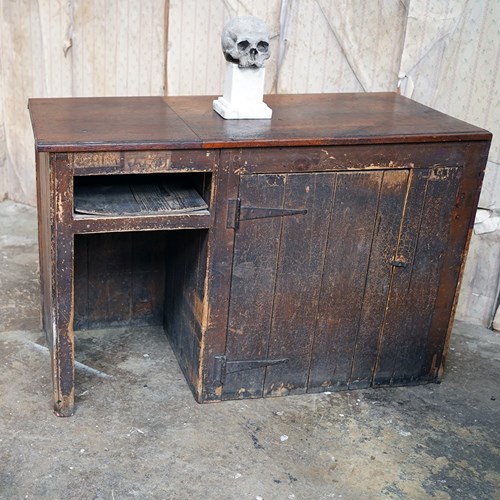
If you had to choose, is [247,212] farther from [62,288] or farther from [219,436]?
[219,436]

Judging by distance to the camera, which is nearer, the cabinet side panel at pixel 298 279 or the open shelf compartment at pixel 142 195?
the open shelf compartment at pixel 142 195

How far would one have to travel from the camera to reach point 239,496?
3354 mm

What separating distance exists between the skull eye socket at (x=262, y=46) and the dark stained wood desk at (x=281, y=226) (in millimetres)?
298

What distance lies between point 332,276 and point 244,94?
2.81 feet

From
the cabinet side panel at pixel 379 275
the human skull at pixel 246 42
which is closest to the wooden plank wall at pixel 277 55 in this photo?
the cabinet side panel at pixel 379 275

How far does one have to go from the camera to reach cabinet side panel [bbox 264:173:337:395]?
145 inches

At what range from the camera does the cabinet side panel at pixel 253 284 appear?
3629mm

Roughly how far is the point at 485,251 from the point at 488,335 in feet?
1.45

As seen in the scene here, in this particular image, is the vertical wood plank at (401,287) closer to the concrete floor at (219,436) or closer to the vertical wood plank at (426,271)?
the vertical wood plank at (426,271)

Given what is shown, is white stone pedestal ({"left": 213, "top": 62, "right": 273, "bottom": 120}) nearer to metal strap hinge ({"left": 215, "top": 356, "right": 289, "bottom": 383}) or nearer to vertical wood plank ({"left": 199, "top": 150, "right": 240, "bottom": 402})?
vertical wood plank ({"left": 199, "top": 150, "right": 240, "bottom": 402})

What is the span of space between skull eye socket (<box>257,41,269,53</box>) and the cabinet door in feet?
1.78

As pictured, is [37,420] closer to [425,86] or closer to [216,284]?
[216,284]

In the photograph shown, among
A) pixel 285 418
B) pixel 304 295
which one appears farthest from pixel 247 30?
pixel 285 418

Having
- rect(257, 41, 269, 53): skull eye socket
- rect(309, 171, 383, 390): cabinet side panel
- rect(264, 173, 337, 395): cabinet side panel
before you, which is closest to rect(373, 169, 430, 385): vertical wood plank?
rect(309, 171, 383, 390): cabinet side panel
